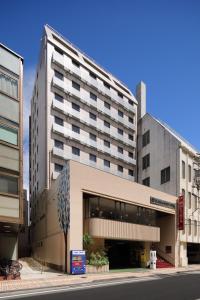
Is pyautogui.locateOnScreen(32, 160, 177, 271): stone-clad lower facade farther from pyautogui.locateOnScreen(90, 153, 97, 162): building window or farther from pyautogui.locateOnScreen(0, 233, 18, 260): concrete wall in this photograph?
pyautogui.locateOnScreen(90, 153, 97, 162): building window

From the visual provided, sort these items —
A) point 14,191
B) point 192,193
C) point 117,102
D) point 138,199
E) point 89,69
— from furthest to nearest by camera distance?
point 117,102 < point 89,69 < point 192,193 < point 138,199 < point 14,191

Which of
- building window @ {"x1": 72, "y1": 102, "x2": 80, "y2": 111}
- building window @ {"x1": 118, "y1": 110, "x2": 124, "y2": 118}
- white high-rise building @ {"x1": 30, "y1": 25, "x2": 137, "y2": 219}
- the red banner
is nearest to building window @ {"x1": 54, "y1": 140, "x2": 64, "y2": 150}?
white high-rise building @ {"x1": 30, "y1": 25, "x2": 137, "y2": 219}

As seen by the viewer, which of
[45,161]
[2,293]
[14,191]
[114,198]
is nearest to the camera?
[2,293]

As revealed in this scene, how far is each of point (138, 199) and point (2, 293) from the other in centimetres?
2435

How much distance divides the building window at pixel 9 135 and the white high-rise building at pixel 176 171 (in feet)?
95.4

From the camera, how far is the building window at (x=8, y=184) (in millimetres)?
27984

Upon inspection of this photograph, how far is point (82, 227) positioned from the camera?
114 feet

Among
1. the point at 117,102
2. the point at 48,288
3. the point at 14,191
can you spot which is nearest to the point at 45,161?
the point at 117,102

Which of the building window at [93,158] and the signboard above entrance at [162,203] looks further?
the building window at [93,158]

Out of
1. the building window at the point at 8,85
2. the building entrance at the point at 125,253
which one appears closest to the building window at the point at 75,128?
the building entrance at the point at 125,253

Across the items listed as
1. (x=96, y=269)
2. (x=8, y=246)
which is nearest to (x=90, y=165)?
(x=96, y=269)

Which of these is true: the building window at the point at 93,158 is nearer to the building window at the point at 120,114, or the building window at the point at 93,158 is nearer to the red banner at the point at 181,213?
the building window at the point at 120,114

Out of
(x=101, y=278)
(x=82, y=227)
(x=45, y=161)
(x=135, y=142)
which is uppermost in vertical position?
(x=135, y=142)

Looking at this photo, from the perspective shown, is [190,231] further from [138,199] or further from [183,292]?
[183,292]
